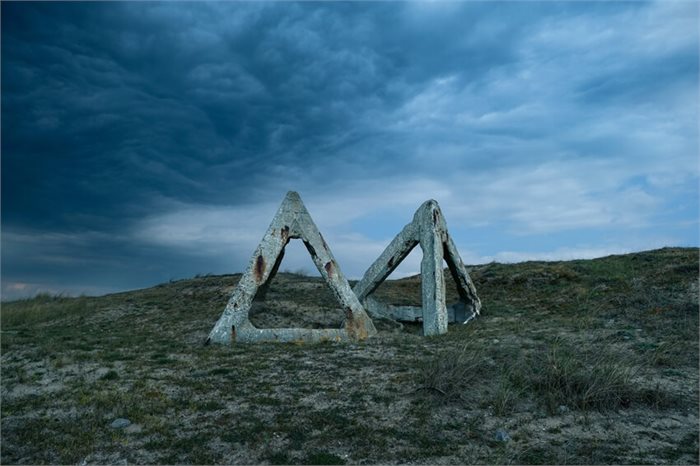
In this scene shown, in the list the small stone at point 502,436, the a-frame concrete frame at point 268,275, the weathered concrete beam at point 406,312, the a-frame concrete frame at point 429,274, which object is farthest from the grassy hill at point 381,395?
the weathered concrete beam at point 406,312

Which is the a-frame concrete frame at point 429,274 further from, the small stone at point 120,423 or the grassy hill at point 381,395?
the small stone at point 120,423

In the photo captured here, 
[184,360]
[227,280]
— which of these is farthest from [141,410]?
[227,280]

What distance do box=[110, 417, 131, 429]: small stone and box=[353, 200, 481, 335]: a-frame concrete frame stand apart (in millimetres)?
6652

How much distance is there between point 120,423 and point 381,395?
9.93ft

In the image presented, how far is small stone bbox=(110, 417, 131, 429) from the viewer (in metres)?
5.84

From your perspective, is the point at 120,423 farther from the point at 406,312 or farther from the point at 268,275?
the point at 406,312

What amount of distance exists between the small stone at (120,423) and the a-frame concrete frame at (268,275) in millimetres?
4145

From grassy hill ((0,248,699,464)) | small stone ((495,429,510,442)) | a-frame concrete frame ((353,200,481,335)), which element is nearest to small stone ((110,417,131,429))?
grassy hill ((0,248,699,464))

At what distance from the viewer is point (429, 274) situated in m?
11.7

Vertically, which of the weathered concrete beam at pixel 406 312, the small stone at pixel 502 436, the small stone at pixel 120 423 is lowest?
the small stone at pixel 502 436

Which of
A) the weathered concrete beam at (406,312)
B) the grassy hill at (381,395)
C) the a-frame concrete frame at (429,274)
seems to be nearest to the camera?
the grassy hill at (381,395)

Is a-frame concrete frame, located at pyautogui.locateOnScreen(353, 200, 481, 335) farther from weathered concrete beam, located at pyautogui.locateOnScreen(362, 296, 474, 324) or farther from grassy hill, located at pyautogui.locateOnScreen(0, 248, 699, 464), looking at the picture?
grassy hill, located at pyautogui.locateOnScreen(0, 248, 699, 464)

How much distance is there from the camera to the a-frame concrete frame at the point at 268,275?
10297 millimetres

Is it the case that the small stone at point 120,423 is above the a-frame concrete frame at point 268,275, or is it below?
below
